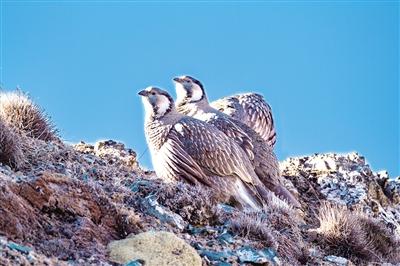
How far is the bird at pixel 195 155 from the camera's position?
11.6m

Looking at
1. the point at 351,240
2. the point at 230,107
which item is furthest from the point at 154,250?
the point at 230,107

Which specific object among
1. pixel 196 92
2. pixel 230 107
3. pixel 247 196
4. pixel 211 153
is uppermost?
pixel 230 107

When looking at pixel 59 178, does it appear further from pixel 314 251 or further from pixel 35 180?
pixel 314 251

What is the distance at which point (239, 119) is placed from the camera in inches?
623

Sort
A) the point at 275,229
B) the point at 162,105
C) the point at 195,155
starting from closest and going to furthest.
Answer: the point at 275,229
the point at 195,155
the point at 162,105

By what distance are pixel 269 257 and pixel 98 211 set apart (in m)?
1.87

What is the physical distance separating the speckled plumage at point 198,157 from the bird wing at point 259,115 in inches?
150

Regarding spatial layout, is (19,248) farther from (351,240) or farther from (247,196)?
(247,196)

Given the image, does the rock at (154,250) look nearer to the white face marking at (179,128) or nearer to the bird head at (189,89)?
the white face marking at (179,128)

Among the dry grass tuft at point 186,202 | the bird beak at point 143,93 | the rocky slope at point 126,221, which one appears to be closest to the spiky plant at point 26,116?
the rocky slope at point 126,221

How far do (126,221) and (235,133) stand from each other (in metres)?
6.07

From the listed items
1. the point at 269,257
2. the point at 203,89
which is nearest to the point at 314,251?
the point at 269,257

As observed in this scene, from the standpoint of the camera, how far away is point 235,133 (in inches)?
538

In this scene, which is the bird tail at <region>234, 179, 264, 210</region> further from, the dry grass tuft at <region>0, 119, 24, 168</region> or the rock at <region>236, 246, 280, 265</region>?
the dry grass tuft at <region>0, 119, 24, 168</region>
